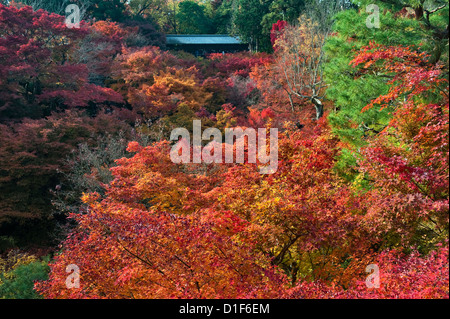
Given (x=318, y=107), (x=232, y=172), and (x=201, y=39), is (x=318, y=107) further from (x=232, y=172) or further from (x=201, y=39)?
(x=201, y=39)

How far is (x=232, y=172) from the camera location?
375 inches

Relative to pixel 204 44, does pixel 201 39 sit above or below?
above

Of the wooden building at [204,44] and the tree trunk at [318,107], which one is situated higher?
the wooden building at [204,44]

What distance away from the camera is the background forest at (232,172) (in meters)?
6.23

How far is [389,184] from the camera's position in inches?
266

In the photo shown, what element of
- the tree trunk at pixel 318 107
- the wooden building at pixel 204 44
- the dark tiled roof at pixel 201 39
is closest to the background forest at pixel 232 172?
the tree trunk at pixel 318 107

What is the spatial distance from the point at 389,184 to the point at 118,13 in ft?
102

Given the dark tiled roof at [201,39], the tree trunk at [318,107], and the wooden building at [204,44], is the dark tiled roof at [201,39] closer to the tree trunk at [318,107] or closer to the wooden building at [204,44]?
the wooden building at [204,44]

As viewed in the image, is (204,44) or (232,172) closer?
(232,172)

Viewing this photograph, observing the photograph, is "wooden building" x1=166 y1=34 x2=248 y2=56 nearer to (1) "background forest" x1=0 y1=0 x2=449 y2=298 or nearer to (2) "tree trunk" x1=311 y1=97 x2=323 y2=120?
(1) "background forest" x1=0 y1=0 x2=449 y2=298

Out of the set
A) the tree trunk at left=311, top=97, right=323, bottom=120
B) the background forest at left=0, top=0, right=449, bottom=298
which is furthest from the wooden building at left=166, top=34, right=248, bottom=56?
the tree trunk at left=311, top=97, right=323, bottom=120

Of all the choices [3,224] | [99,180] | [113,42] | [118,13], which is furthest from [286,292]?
[118,13]

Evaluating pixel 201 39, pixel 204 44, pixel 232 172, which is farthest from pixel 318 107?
pixel 201 39
